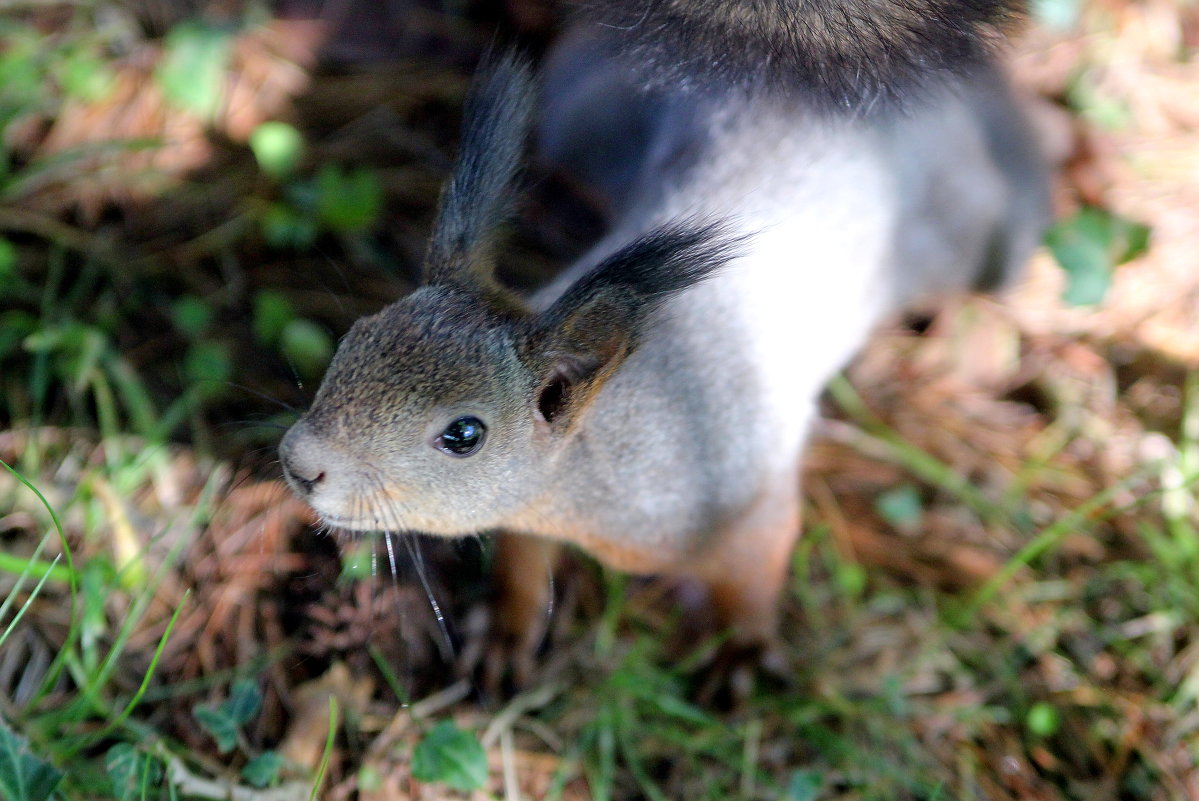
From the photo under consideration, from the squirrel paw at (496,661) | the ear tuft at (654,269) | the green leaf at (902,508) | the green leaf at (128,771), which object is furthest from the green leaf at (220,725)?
the green leaf at (902,508)

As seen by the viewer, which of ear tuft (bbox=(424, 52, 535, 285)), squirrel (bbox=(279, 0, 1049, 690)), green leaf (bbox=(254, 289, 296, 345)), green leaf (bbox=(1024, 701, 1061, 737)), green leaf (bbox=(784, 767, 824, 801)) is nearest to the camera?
squirrel (bbox=(279, 0, 1049, 690))

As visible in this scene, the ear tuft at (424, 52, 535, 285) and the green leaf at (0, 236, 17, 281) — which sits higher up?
the ear tuft at (424, 52, 535, 285)

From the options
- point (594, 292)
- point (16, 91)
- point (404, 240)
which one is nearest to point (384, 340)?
point (594, 292)

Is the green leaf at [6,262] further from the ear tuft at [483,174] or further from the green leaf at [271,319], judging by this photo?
the ear tuft at [483,174]

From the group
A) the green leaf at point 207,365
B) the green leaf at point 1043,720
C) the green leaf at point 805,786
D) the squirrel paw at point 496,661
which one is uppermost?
the green leaf at point 207,365

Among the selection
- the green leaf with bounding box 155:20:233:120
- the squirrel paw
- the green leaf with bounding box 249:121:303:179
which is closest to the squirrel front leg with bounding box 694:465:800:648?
the squirrel paw

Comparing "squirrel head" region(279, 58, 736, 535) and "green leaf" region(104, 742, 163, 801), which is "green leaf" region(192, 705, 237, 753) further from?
"squirrel head" region(279, 58, 736, 535)
